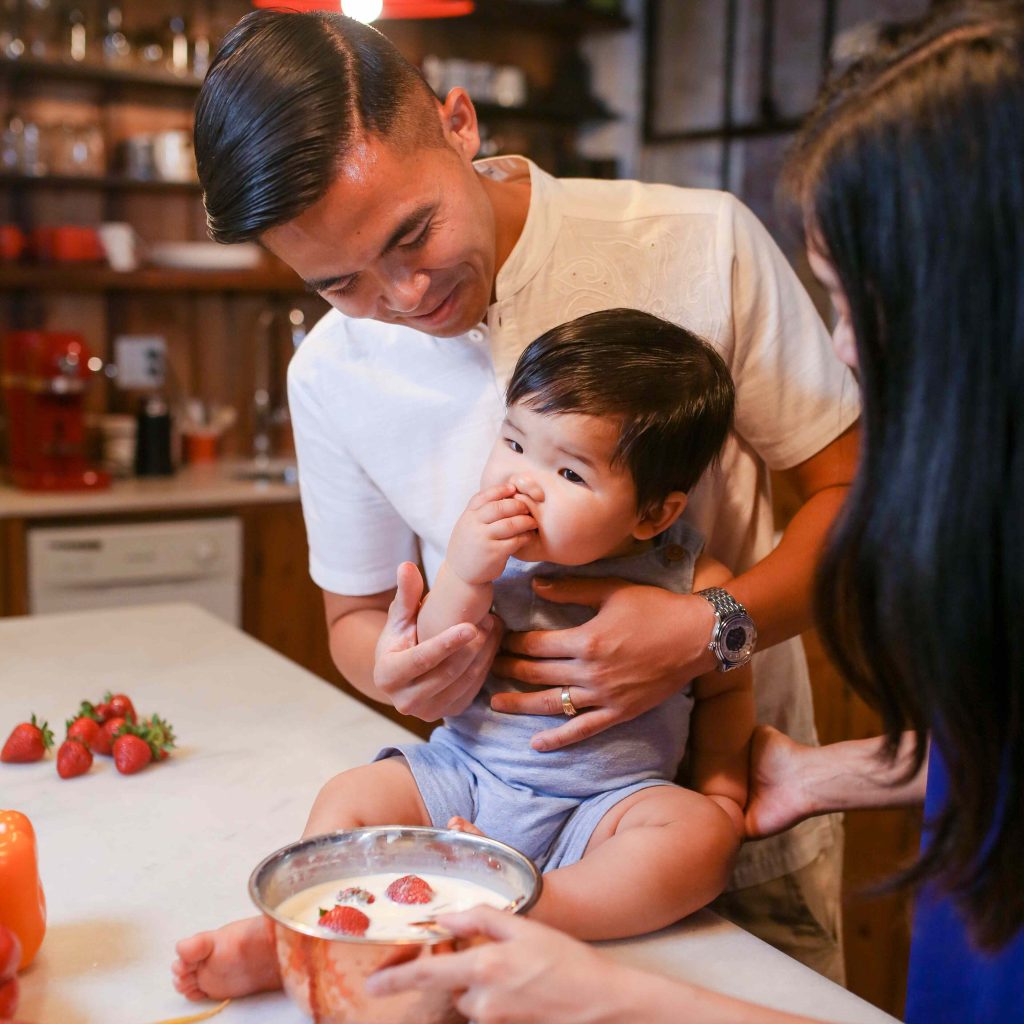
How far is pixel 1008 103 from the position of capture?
0.72 m

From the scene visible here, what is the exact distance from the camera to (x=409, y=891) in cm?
97

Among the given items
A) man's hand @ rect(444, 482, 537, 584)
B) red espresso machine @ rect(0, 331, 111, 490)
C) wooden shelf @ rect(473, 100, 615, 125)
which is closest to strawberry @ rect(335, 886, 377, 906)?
man's hand @ rect(444, 482, 537, 584)

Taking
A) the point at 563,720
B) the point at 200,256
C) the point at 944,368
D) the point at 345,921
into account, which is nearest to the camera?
the point at 944,368

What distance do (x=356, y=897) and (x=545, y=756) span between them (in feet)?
1.09

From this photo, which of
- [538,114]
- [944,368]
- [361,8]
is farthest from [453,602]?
[538,114]

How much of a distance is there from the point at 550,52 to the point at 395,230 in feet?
13.5

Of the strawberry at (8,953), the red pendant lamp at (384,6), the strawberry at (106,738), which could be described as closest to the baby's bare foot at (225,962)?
the strawberry at (8,953)

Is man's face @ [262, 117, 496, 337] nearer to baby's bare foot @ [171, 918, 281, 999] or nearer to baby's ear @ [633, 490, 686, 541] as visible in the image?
baby's ear @ [633, 490, 686, 541]

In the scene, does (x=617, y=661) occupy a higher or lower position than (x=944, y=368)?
lower

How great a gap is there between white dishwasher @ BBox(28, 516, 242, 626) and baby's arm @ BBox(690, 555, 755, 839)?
249 cm

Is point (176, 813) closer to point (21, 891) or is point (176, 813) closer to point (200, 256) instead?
point (21, 891)

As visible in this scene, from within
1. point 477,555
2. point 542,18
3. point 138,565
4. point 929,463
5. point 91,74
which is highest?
point 542,18

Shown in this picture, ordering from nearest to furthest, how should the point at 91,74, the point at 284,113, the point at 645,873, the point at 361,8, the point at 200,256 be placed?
the point at 645,873
the point at 284,113
the point at 361,8
the point at 91,74
the point at 200,256

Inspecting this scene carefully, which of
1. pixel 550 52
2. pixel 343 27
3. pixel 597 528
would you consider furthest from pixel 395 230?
pixel 550 52
